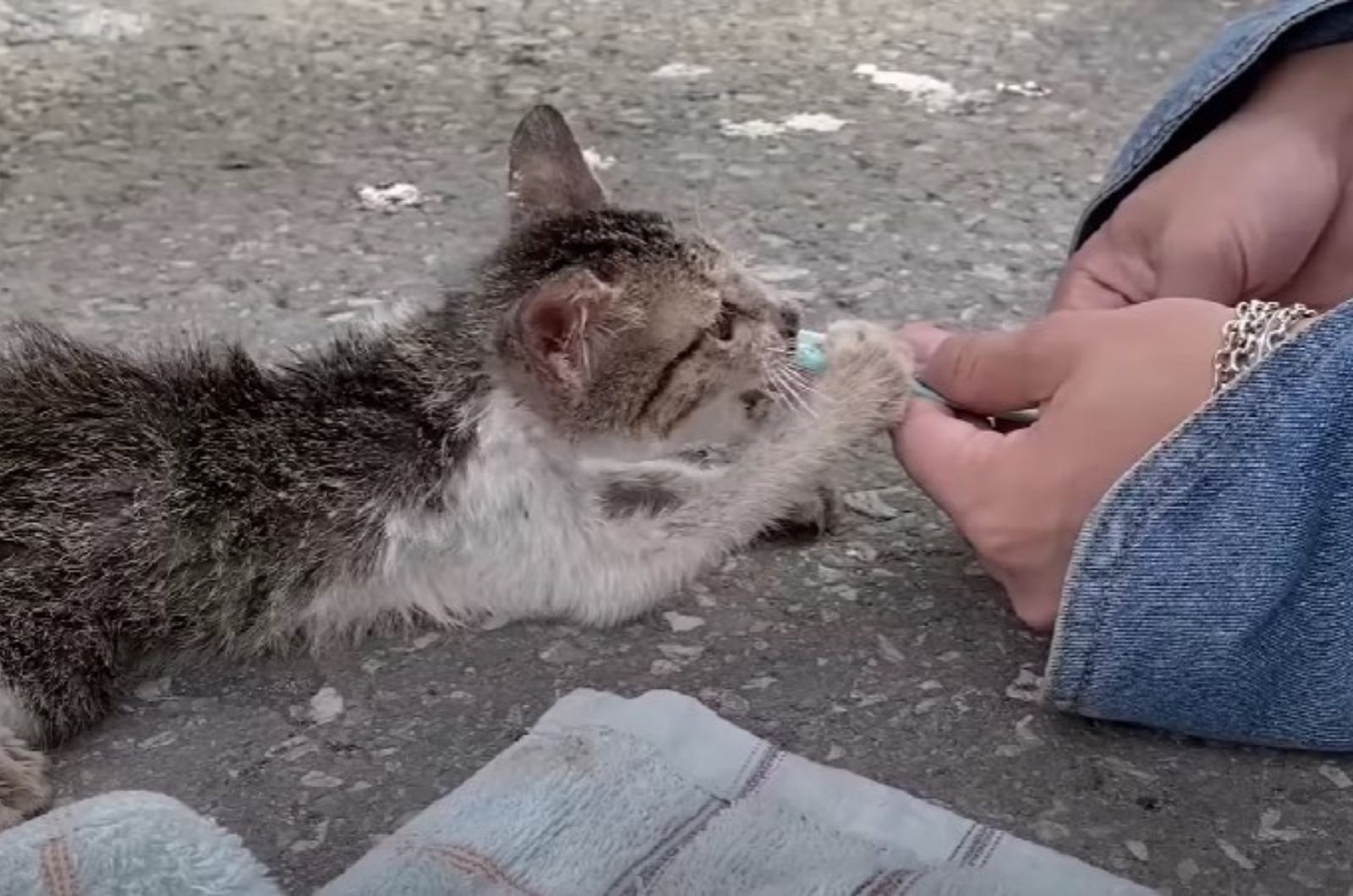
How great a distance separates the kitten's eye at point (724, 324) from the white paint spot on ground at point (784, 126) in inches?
59.9

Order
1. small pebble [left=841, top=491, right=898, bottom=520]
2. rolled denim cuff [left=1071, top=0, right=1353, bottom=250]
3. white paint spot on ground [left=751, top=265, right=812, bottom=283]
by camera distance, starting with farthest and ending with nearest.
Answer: white paint spot on ground [left=751, top=265, right=812, bottom=283] → small pebble [left=841, top=491, right=898, bottom=520] → rolled denim cuff [left=1071, top=0, right=1353, bottom=250]

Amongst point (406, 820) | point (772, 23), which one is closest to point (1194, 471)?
point (406, 820)

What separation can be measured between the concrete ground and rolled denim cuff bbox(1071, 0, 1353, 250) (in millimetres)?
524

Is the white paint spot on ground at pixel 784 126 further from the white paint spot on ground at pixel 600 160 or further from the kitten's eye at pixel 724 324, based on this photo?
the kitten's eye at pixel 724 324

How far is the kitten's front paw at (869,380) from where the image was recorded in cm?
190

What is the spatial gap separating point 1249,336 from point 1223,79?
0.55 m

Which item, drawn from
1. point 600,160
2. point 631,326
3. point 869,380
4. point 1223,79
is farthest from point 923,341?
point 600,160

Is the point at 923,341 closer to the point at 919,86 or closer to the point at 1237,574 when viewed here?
the point at 1237,574

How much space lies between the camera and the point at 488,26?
13.8 ft

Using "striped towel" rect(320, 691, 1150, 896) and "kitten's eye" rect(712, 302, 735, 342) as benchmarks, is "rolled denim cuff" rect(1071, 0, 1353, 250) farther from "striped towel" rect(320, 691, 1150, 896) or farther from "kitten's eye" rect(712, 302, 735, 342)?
"striped towel" rect(320, 691, 1150, 896)

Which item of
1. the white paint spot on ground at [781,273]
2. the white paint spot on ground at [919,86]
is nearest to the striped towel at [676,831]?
the white paint spot on ground at [781,273]

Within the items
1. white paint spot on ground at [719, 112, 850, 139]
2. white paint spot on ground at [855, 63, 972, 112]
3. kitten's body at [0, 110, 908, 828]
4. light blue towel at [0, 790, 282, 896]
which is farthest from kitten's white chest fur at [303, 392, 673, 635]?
white paint spot on ground at [855, 63, 972, 112]

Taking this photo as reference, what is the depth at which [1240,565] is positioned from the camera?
4.94 feet

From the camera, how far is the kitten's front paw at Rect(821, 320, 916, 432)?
6.23ft
